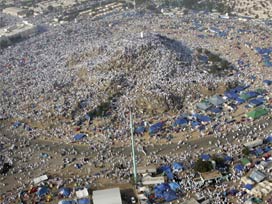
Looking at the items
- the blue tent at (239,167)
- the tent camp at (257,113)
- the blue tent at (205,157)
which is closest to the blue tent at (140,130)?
the blue tent at (205,157)

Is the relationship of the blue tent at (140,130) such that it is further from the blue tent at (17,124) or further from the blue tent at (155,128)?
the blue tent at (17,124)

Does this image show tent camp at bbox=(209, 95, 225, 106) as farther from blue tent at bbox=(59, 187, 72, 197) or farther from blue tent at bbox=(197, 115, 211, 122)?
blue tent at bbox=(59, 187, 72, 197)

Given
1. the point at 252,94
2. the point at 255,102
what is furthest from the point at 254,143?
the point at 252,94

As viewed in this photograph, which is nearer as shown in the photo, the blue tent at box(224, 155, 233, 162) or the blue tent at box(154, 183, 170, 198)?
the blue tent at box(154, 183, 170, 198)

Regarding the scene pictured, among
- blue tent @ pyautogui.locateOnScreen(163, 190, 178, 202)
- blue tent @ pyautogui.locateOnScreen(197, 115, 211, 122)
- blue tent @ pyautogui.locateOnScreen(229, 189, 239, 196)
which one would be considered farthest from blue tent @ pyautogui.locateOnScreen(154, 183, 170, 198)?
blue tent @ pyautogui.locateOnScreen(197, 115, 211, 122)

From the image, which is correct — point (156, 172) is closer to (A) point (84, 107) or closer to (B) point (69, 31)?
(A) point (84, 107)

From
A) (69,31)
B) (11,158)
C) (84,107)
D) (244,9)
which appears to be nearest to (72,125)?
(84,107)

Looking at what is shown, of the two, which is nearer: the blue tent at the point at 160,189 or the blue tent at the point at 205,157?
the blue tent at the point at 160,189
